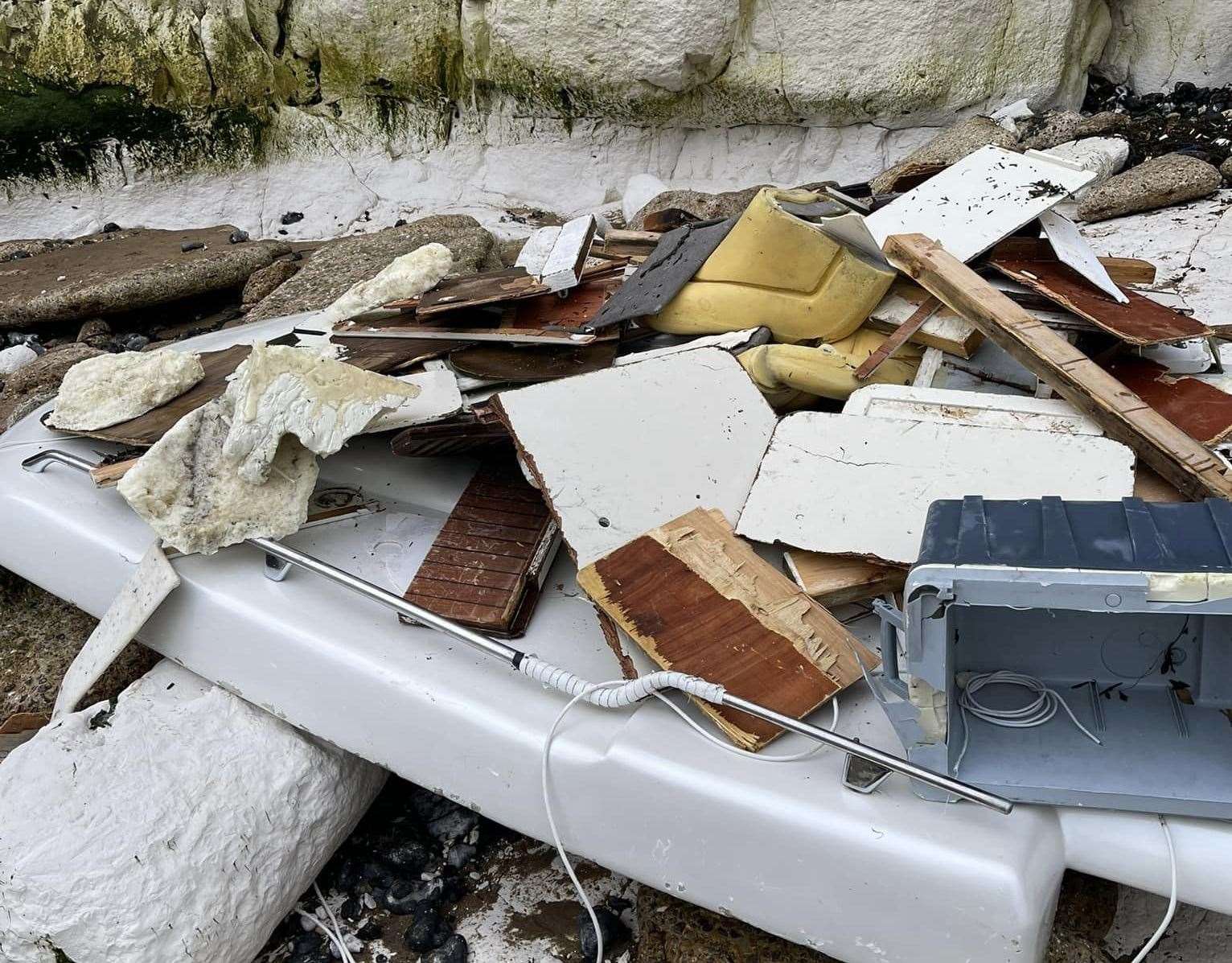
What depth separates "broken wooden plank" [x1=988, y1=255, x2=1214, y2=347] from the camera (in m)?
2.20

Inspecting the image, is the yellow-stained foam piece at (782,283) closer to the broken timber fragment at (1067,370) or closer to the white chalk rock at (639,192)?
the broken timber fragment at (1067,370)

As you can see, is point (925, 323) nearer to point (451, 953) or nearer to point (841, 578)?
point (841, 578)

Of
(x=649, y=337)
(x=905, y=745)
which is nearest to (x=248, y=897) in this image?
(x=905, y=745)

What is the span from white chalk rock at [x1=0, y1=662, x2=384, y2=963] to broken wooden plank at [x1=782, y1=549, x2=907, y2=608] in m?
1.07

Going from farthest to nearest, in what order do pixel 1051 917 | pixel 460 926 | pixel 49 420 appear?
pixel 49 420 → pixel 460 926 → pixel 1051 917

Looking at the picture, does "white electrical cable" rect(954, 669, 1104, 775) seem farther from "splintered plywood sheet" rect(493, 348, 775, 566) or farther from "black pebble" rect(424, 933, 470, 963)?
"black pebble" rect(424, 933, 470, 963)

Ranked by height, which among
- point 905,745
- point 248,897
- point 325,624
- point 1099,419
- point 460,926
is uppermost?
point 1099,419

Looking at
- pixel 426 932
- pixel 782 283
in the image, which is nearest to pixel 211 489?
pixel 426 932

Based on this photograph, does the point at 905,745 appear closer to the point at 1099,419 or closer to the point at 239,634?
the point at 1099,419

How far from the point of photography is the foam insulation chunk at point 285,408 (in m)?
2.02

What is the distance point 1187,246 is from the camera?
3.51m

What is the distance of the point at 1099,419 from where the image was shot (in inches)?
76.2

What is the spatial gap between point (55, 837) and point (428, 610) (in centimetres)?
77

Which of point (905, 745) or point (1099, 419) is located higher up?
point (1099, 419)
